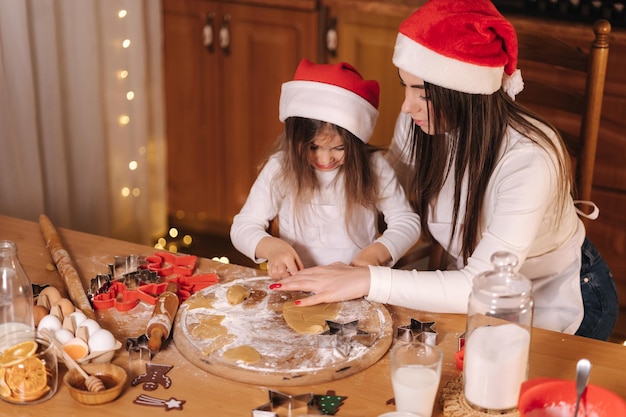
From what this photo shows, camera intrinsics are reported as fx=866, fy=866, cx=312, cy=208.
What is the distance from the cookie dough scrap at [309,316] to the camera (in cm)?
138

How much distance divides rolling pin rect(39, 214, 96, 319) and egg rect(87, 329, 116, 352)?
4.2 inches

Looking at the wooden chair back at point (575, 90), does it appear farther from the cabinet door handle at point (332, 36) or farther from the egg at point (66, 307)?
the egg at point (66, 307)

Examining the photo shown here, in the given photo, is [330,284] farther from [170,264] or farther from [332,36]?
[332,36]

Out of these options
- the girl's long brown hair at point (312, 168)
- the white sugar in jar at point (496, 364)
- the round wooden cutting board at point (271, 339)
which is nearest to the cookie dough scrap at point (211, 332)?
the round wooden cutting board at point (271, 339)

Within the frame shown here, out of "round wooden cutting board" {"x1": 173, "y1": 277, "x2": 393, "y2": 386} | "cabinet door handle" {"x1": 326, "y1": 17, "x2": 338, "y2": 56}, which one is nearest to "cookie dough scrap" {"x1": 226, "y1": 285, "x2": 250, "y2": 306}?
"round wooden cutting board" {"x1": 173, "y1": 277, "x2": 393, "y2": 386}

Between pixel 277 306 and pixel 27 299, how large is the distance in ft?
1.32

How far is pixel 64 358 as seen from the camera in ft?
4.13

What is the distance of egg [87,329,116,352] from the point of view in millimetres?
1309

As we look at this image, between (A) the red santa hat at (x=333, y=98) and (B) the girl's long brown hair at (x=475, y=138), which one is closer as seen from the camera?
(B) the girl's long brown hair at (x=475, y=138)

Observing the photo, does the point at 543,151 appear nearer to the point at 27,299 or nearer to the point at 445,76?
the point at 445,76

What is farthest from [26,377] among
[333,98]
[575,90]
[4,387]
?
[575,90]

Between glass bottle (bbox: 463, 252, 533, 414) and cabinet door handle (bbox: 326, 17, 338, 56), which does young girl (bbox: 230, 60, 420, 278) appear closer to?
glass bottle (bbox: 463, 252, 533, 414)

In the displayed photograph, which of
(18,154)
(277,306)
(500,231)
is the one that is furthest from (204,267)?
(18,154)

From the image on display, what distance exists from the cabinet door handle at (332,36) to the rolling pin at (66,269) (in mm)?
1399
